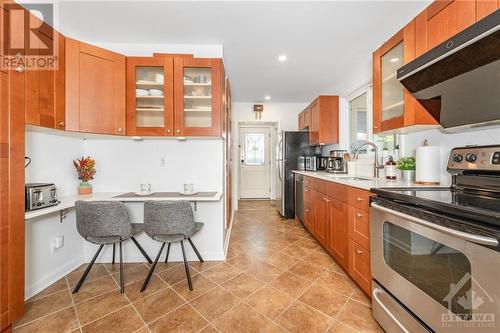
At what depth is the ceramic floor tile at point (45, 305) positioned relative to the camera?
5.04 ft

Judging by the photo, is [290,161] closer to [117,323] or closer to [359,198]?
[359,198]

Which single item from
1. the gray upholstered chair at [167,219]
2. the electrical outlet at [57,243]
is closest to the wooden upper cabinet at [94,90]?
the gray upholstered chair at [167,219]

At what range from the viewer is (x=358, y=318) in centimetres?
150

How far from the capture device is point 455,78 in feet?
4.04

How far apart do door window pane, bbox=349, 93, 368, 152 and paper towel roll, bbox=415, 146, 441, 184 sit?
1.48 meters

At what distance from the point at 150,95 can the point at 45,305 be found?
2076mm

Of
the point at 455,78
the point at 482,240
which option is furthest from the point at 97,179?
the point at 455,78

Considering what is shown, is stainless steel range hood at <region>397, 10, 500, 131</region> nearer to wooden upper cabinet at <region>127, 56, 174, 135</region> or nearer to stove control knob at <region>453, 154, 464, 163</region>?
stove control knob at <region>453, 154, 464, 163</region>

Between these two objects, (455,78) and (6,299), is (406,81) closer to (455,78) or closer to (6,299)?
(455,78)

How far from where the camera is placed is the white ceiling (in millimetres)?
1840

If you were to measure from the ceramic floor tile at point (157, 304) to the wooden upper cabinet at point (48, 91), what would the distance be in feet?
5.48

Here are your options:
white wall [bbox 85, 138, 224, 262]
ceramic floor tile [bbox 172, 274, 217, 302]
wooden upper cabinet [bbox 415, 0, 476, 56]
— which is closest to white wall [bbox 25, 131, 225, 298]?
white wall [bbox 85, 138, 224, 262]

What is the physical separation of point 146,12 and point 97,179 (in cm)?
190

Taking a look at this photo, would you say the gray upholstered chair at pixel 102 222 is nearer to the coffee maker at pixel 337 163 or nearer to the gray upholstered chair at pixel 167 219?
the gray upholstered chair at pixel 167 219
